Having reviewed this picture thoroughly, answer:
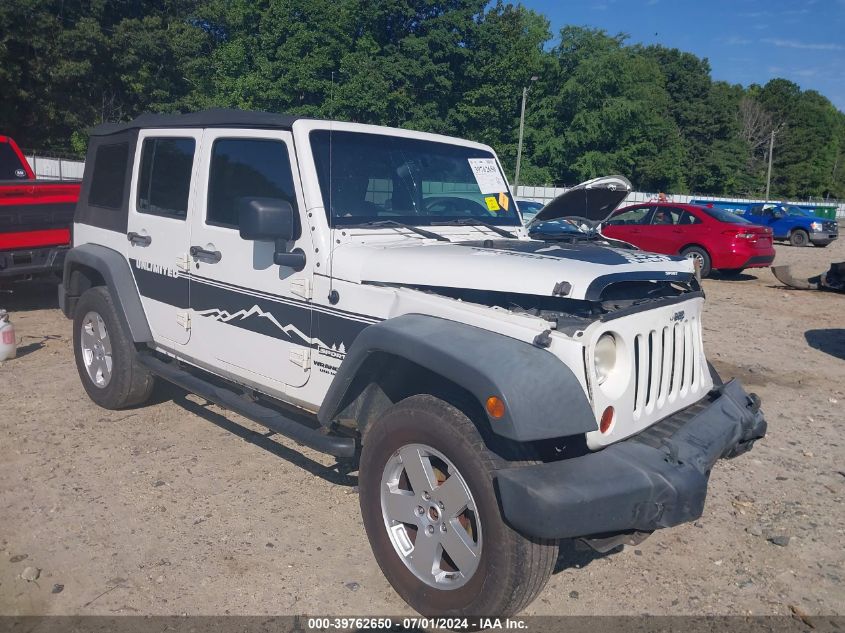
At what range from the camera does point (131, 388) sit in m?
5.38

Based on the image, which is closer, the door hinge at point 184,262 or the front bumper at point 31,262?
the door hinge at point 184,262

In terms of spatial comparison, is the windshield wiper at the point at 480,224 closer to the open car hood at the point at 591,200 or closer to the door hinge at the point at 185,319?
the open car hood at the point at 591,200

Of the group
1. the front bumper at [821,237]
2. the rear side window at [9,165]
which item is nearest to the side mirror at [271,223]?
the rear side window at [9,165]

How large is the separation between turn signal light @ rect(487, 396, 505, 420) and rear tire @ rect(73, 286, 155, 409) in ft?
11.4

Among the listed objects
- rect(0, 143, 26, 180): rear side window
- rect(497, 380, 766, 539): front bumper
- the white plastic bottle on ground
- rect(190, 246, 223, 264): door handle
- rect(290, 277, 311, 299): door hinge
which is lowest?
the white plastic bottle on ground

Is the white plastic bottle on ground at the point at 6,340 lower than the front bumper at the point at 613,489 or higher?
lower

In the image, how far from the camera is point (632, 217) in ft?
52.5

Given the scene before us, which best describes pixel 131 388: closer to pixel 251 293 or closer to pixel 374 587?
pixel 251 293

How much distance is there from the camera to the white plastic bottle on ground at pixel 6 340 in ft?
22.7

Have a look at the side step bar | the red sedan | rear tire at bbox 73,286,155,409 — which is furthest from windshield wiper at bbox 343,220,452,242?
the red sedan

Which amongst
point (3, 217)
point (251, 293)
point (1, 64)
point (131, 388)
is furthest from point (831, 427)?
point (1, 64)

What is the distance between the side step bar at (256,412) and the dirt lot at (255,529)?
568mm

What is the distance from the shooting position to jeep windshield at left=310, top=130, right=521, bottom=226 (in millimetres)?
3930

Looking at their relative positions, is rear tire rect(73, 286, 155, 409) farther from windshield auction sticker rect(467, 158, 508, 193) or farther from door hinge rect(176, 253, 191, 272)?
windshield auction sticker rect(467, 158, 508, 193)
